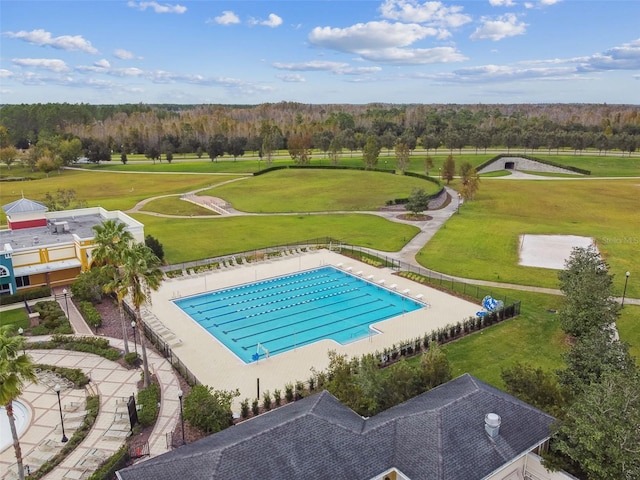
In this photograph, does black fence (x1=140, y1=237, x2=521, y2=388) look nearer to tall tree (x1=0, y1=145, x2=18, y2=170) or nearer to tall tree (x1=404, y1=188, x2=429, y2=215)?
tall tree (x1=404, y1=188, x2=429, y2=215)

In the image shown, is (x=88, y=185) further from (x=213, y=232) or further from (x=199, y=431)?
(x=199, y=431)

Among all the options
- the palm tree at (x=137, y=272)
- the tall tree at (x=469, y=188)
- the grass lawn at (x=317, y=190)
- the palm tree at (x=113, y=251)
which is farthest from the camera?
the tall tree at (x=469, y=188)

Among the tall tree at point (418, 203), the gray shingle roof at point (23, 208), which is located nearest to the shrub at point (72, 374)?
the gray shingle roof at point (23, 208)

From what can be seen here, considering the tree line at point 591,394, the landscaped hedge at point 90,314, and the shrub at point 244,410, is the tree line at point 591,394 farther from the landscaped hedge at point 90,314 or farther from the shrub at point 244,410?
the landscaped hedge at point 90,314

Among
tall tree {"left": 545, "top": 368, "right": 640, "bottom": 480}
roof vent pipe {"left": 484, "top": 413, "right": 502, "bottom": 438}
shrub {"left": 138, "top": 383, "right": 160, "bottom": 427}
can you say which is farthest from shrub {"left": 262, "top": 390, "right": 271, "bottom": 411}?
tall tree {"left": 545, "top": 368, "right": 640, "bottom": 480}

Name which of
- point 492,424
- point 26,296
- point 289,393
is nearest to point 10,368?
point 289,393

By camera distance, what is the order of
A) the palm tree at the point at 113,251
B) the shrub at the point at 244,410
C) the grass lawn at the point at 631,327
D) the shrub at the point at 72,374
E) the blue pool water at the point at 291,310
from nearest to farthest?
the shrub at the point at 244,410 → the palm tree at the point at 113,251 → the shrub at the point at 72,374 → the grass lawn at the point at 631,327 → the blue pool water at the point at 291,310
